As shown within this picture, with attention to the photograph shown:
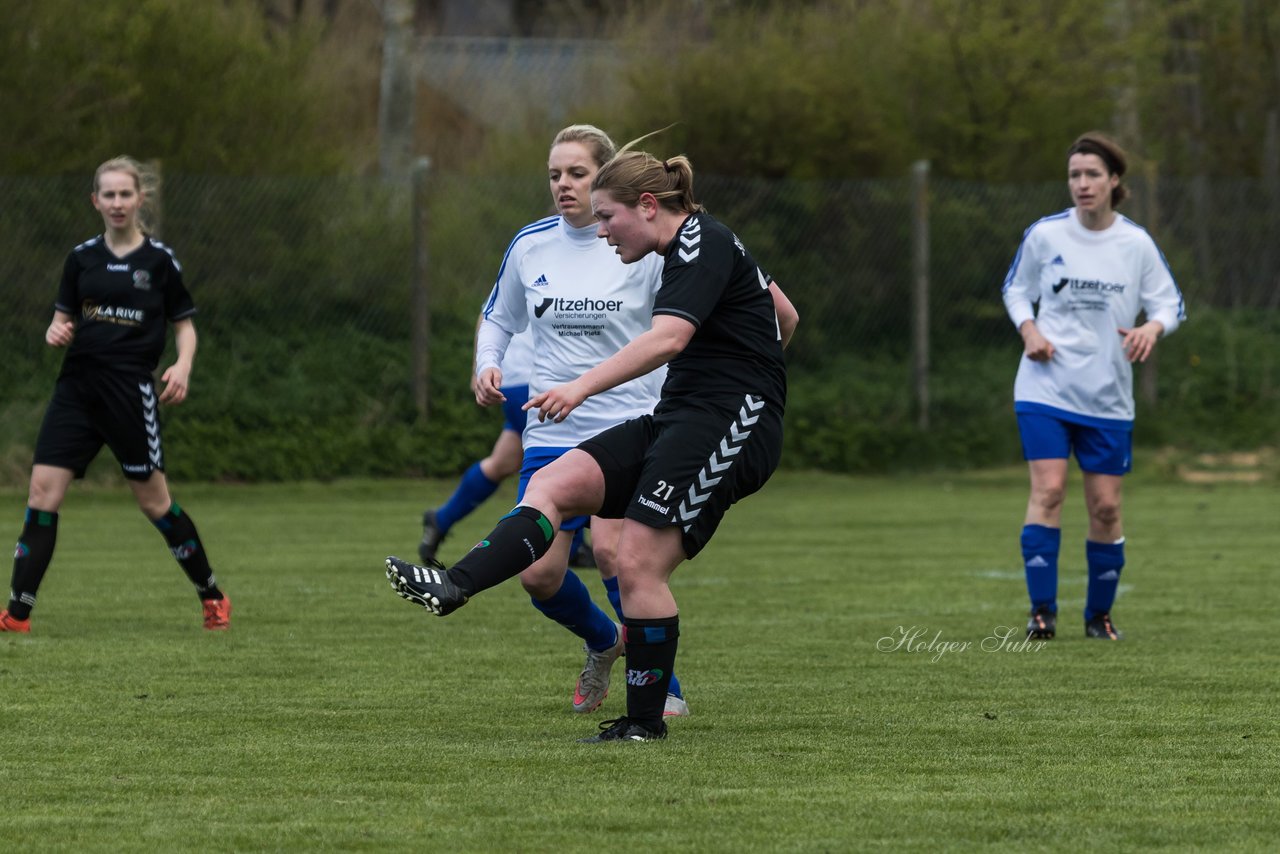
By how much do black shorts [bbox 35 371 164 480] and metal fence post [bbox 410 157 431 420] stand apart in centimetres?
799

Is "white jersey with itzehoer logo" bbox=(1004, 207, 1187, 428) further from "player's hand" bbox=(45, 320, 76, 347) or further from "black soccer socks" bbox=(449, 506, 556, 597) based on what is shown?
"player's hand" bbox=(45, 320, 76, 347)

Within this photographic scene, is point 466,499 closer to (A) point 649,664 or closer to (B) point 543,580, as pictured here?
(B) point 543,580

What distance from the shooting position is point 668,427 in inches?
213

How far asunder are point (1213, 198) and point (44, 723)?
15.0 meters

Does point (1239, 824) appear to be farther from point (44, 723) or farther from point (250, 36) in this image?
point (250, 36)

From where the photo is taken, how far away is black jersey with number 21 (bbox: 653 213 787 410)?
5316mm

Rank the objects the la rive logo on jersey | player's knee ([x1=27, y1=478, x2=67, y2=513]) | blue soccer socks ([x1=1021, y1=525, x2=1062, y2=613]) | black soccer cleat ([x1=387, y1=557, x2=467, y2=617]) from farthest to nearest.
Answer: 1. the la rive logo on jersey
2. player's knee ([x1=27, y1=478, x2=67, y2=513])
3. blue soccer socks ([x1=1021, y1=525, x2=1062, y2=613])
4. black soccer cleat ([x1=387, y1=557, x2=467, y2=617])

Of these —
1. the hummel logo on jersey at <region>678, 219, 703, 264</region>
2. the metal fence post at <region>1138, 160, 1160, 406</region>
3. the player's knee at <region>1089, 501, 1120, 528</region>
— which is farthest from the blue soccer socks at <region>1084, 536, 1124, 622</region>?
the metal fence post at <region>1138, 160, 1160, 406</region>

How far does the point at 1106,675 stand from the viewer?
6883 mm

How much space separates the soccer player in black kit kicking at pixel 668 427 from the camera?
5.25 meters

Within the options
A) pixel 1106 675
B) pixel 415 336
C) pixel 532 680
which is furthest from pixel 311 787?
pixel 415 336

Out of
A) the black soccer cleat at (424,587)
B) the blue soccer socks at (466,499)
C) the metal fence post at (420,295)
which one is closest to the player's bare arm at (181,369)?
the blue soccer socks at (466,499)

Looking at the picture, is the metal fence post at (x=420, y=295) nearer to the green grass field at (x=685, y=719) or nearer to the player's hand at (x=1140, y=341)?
the green grass field at (x=685, y=719)

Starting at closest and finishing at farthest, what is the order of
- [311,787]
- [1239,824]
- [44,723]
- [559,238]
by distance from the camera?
[1239,824], [311,787], [44,723], [559,238]
